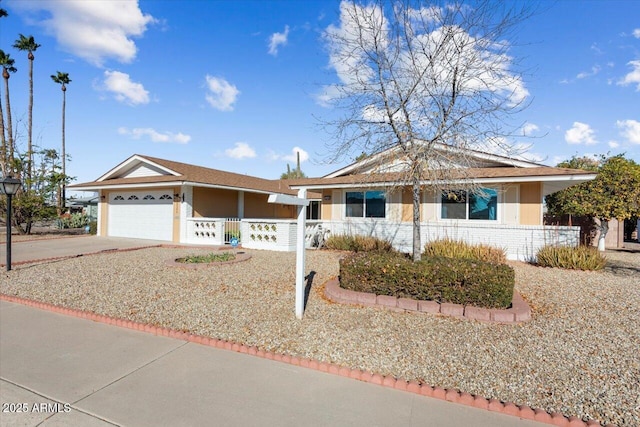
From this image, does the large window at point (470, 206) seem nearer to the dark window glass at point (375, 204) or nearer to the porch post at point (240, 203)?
the dark window glass at point (375, 204)

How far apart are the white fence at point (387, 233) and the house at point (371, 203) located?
0.04 m

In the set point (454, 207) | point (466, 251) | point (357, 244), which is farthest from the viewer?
point (357, 244)

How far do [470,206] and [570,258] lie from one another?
3551 mm

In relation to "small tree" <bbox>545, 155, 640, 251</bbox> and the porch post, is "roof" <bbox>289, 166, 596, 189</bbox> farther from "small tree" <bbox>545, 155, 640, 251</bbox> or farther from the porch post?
the porch post

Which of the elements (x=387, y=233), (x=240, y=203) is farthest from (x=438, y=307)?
(x=240, y=203)

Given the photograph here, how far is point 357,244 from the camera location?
12836mm

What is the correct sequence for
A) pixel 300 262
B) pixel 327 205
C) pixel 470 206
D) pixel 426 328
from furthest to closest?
pixel 327 205 < pixel 470 206 < pixel 300 262 < pixel 426 328

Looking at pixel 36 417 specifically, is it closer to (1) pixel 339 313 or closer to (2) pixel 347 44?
(1) pixel 339 313

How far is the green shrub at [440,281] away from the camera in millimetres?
5301

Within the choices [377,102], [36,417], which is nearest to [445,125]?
[377,102]

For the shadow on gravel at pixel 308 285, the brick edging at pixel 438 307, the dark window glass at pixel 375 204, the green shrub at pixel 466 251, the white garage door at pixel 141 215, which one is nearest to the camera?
the brick edging at pixel 438 307

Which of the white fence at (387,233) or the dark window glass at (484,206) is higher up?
the dark window glass at (484,206)

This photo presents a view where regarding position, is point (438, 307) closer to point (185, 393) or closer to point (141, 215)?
point (185, 393)

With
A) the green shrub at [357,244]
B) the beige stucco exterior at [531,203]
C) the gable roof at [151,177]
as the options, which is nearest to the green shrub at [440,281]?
the green shrub at [357,244]
